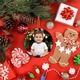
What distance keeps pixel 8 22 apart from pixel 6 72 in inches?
10.7

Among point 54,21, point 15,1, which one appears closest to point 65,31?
point 54,21

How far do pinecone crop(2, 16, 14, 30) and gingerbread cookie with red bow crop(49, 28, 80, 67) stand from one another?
24cm

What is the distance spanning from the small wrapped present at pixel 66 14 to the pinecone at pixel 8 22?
0.23 metres

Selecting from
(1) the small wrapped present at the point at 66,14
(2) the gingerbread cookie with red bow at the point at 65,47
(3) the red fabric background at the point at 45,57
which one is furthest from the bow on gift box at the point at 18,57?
(1) the small wrapped present at the point at 66,14

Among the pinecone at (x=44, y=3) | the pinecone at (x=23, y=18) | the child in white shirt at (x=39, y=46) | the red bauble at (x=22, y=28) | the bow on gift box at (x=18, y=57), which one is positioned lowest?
the bow on gift box at (x=18, y=57)

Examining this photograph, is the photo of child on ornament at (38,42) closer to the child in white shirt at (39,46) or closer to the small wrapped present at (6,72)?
the child in white shirt at (39,46)

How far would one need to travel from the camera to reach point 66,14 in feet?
3.28

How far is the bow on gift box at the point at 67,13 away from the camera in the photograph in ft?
3.29

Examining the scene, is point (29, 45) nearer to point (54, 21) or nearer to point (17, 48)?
point (17, 48)

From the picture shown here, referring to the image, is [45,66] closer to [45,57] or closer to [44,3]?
[45,57]

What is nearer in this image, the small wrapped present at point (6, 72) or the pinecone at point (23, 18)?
the pinecone at point (23, 18)

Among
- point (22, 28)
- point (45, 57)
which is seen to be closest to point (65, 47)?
point (45, 57)

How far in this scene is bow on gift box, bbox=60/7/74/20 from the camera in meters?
1.00

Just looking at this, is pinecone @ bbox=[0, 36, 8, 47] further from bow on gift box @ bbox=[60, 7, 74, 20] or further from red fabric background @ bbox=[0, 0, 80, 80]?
bow on gift box @ bbox=[60, 7, 74, 20]
